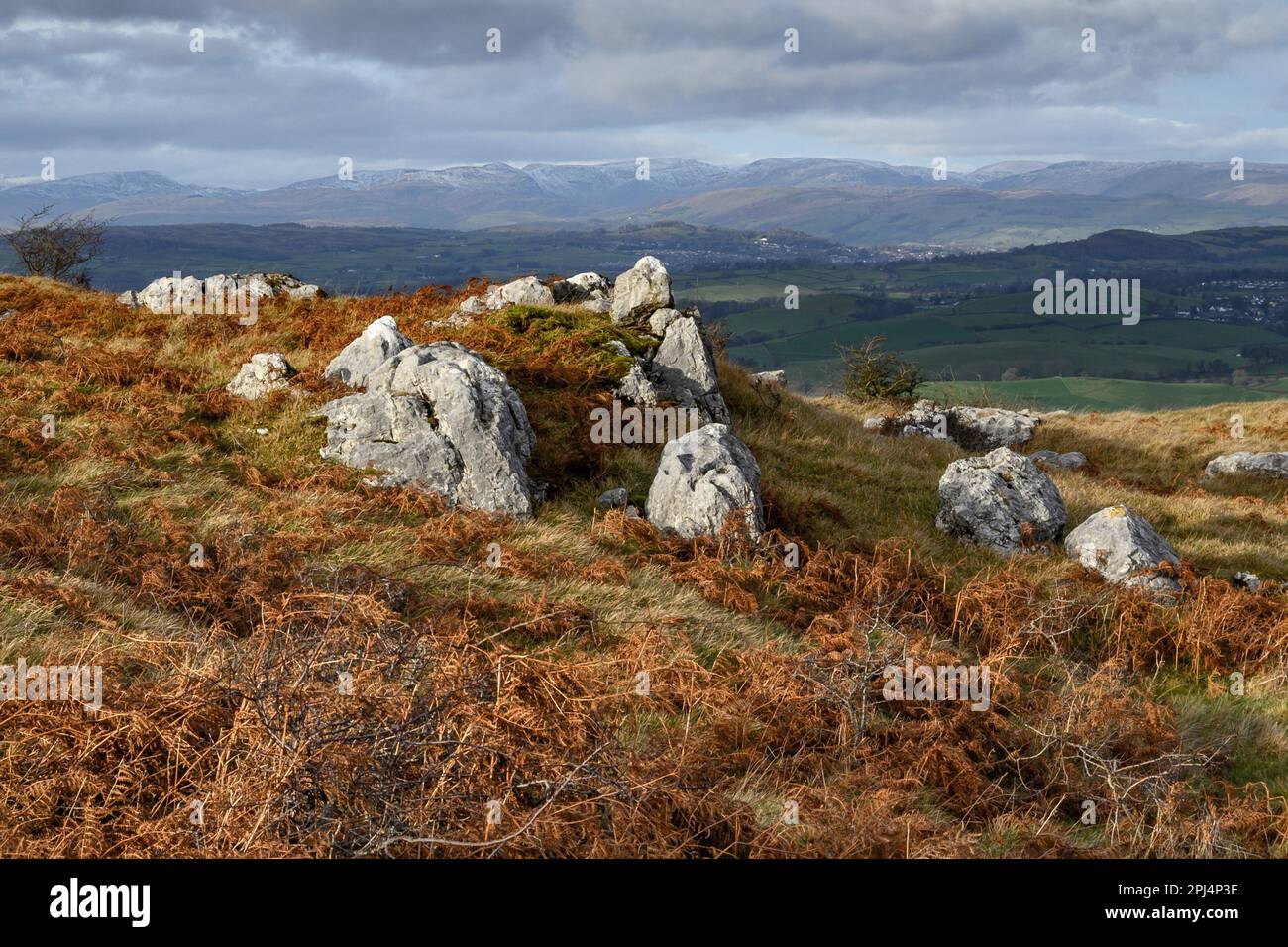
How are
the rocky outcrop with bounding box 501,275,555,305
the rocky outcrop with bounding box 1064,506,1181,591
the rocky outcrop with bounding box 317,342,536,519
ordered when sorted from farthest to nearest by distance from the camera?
the rocky outcrop with bounding box 501,275,555,305 → the rocky outcrop with bounding box 1064,506,1181,591 → the rocky outcrop with bounding box 317,342,536,519

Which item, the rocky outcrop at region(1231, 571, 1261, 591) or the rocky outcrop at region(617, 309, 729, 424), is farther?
the rocky outcrop at region(617, 309, 729, 424)

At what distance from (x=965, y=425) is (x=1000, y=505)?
12.9 meters

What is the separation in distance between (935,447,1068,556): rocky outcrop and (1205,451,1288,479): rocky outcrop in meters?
12.3

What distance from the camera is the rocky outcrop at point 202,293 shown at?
1972 centimetres

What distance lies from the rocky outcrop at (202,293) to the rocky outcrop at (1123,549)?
17.6 meters

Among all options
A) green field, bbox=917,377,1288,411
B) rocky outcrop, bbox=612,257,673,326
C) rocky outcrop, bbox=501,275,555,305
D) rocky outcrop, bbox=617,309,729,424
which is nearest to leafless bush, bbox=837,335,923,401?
rocky outcrop, bbox=612,257,673,326

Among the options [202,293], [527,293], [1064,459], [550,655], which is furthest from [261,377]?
[1064,459]

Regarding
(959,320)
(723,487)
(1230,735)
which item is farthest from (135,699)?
(959,320)

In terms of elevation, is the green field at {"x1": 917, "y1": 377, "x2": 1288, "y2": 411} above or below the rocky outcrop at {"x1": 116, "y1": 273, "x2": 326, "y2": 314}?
below

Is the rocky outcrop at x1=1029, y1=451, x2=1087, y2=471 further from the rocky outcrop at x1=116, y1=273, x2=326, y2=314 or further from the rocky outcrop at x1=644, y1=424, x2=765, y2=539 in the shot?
the rocky outcrop at x1=116, y1=273, x2=326, y2=314

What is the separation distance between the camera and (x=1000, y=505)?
49.8ft

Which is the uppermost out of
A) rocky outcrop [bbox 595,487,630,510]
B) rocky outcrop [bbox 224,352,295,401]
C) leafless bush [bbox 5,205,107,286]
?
leafless bush [bbox 5,205,107,286]

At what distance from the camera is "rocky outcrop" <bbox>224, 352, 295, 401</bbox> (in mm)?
14797

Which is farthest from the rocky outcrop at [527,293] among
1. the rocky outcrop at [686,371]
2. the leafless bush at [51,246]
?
the leafless bush at [51,246]
